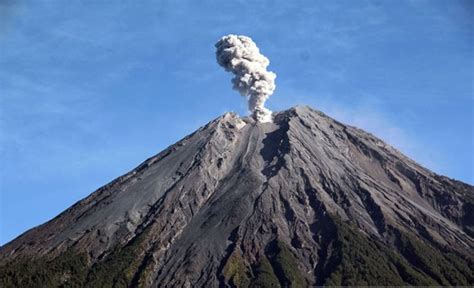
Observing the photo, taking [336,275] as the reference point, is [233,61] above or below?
above

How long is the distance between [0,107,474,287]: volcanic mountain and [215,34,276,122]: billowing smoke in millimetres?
9586

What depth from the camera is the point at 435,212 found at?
11919 cm

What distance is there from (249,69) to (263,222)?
1617 inches

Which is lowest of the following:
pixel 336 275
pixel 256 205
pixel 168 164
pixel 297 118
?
pixel 336 275

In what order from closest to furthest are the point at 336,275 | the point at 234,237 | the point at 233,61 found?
the point at 336,275 → the point at 234,237 → the point at 233,61

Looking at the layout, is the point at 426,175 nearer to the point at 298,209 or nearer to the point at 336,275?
the point at 298,209

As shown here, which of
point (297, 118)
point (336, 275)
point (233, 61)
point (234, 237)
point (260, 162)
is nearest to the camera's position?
point (336, 275)

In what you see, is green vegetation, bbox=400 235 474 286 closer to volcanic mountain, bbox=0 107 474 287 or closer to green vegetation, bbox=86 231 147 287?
volcanic mountain, bbox=0 107 474 287

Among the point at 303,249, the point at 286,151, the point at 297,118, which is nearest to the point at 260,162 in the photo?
the point at 286,151

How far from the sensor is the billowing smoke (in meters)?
143

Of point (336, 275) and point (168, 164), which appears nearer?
point (336, 275)

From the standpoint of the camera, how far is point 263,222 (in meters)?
111

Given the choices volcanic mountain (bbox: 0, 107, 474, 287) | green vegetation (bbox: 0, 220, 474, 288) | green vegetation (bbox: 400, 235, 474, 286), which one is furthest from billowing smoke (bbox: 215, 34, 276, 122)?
green vegetation (bbox: 400, 235, 474, 286)

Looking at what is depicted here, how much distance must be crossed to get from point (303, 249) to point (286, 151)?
2254 cm
